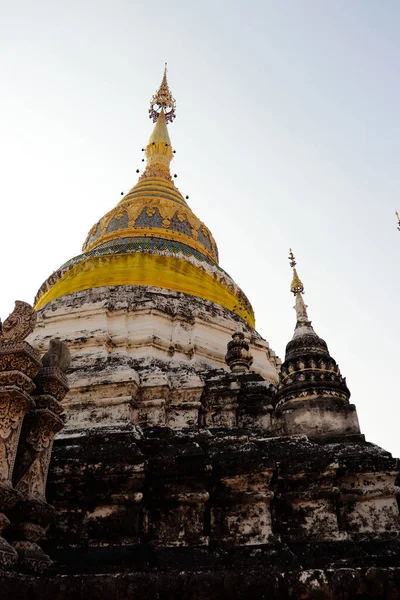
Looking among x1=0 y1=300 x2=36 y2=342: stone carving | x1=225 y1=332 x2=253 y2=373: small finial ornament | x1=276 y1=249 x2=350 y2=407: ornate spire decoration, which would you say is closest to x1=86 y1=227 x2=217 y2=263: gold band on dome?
x1=225 y1=332 x2=253 y2=373: small finial ornament

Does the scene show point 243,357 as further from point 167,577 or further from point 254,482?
point 167,577

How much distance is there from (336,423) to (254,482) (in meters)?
1.64

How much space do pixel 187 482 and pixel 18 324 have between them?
77.9 inches

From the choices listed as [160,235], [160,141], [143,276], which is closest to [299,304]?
[143,276]

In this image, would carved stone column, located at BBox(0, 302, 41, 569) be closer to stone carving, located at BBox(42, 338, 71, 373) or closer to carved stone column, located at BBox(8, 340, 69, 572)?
carved stone column, located at BBox(8, 340, 69, 572)

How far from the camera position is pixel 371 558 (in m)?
4.19

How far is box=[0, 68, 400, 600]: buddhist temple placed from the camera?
11.1 ft

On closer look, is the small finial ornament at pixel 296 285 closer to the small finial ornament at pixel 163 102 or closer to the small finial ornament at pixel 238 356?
the small finial ornament at pixel 238 356

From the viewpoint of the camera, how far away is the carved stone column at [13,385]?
12.7ft

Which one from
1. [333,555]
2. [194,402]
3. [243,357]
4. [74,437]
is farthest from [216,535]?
[243,357]

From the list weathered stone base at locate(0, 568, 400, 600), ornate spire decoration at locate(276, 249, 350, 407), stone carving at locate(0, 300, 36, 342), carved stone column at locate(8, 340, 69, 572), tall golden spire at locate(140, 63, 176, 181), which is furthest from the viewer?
tall golden spire at locate(140, 63, 176, 181)

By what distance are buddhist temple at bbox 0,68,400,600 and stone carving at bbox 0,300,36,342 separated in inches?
0.4

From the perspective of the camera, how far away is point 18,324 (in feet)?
14.2

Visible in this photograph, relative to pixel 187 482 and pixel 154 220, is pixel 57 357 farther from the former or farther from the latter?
pixel 154 220
